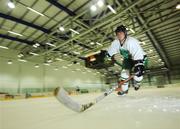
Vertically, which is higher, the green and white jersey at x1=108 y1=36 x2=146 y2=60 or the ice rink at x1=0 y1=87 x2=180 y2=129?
the green and white jersey at x1=108 y1=36 x2=146 y2=60

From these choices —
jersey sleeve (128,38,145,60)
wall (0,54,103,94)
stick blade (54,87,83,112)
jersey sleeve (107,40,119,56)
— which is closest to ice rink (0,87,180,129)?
stick blade (54,87,83,112)

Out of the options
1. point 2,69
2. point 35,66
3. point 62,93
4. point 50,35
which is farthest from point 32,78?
point 62,93

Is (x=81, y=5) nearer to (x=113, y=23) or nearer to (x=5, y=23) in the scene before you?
(x=113, y=23)

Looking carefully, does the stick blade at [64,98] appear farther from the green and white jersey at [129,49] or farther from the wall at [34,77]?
the wall at [34,77]

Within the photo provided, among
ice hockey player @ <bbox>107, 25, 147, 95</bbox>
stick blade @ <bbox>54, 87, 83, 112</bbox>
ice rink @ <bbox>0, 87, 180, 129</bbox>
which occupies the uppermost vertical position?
ice hockey player @ <bbox>107, 25, 147, 95</bbox>

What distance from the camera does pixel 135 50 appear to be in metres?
2.53

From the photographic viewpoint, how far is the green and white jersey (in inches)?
98.2

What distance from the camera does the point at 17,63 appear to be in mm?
14633

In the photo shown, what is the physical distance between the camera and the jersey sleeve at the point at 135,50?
247 cm

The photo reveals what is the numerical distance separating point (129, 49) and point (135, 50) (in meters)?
0.12

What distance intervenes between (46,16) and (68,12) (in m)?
1.54

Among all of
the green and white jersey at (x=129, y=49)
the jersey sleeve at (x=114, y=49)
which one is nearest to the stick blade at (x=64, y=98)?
the green and white jersey at (x=129, y=49)

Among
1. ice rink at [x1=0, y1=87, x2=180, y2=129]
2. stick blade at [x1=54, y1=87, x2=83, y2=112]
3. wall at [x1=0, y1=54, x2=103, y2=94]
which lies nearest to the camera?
ice rink at [x1=0, y1=87, x2=180, y2=129]

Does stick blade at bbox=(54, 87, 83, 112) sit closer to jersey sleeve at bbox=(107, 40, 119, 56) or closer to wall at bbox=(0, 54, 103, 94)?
jersey sleeve at bbox=(107, 40, 119, 56)
